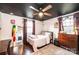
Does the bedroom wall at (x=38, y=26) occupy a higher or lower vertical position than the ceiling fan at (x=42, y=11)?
lower

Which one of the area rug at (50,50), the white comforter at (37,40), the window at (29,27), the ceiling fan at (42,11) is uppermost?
the ceiling fan at (42,11)

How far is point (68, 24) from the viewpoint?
2631 millimetres

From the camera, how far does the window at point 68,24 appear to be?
262 centimetres

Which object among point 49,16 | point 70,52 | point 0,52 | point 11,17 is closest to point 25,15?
point 11,17

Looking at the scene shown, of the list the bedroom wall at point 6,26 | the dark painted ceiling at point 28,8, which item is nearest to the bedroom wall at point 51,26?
the dark painted ceiling at point 28,8

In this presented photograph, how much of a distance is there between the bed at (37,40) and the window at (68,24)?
0.38 m

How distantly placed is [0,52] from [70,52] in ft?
4.54

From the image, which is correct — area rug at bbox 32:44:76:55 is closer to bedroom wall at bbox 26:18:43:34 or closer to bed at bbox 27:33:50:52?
bed at bbox 27:33:50:52

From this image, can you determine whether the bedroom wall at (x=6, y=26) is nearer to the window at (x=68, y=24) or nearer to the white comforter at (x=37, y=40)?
the white comforter at (x=37, y=40)

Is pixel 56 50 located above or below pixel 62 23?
below

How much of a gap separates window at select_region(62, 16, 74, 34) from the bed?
0.38 metres

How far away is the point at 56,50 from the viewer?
8.82 feet
